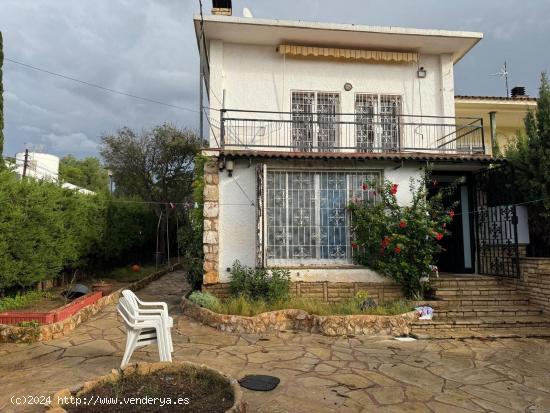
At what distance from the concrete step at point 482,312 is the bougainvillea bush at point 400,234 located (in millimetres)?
739

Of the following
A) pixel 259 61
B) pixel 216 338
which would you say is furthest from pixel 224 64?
pixel 216 338

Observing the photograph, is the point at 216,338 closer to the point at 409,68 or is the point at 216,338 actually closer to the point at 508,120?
the point at 409,68

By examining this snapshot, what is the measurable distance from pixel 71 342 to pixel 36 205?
3355 mm

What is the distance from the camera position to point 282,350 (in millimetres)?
6320

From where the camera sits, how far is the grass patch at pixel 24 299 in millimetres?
7480

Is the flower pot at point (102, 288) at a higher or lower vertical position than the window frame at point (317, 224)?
lower

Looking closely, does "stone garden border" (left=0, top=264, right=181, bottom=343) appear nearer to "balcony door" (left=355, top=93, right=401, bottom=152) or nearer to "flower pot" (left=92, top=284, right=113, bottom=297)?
"flower pot" (left=92, top=284, right=113, bottom=297)

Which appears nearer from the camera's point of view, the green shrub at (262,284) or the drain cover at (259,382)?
the drain cover at (259,382)

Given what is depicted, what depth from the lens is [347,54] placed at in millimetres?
10547

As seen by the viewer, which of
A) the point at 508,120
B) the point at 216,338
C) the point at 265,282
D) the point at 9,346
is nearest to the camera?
the point at 9,346

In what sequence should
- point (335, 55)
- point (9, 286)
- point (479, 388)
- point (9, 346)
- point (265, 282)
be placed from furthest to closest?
1. point (335, 55)
2. point (265, 282)
3. point (9, 286)
4. point (9, 346)
5. point (479, 388)

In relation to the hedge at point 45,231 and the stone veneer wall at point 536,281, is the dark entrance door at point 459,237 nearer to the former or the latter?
the stone veneer wall at point 536,281

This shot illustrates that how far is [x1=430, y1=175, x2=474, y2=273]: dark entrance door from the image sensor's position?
10430mm

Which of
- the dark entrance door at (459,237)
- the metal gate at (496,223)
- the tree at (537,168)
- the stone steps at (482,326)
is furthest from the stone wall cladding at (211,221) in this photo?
the tree at (537,168)
